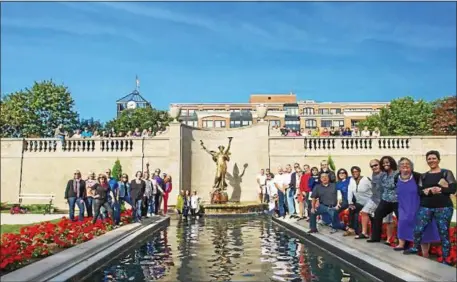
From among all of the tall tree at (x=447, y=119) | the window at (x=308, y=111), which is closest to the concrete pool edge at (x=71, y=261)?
the tall tree at (x=447, y=119)

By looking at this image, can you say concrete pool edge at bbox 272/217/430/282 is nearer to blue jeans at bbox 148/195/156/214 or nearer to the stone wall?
blue jeans at bbox 148/195/156/214

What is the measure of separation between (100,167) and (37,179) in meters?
4.15

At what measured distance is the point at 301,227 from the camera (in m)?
13.0

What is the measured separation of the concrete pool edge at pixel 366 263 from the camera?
619 cm

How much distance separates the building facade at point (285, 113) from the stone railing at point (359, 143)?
144 ft

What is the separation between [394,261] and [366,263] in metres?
0.48

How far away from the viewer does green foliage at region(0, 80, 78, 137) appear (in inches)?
1684

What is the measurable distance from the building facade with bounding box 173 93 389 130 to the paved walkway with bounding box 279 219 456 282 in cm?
6395

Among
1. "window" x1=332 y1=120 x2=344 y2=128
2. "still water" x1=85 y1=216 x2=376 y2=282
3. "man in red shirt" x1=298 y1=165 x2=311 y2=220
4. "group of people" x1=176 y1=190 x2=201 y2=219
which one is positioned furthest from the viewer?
"window" x1=332 y1=120 x2=344 y2=128

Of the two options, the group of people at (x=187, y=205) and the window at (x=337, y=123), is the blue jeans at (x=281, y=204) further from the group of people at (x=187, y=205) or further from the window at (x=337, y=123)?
the window at (x=337, y=123)

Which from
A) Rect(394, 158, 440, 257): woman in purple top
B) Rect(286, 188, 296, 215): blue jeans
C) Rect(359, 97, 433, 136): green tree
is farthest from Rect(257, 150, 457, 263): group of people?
Rect(359, 97, 433, 136): green tree

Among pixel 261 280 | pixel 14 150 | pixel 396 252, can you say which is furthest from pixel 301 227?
pixel 14 150

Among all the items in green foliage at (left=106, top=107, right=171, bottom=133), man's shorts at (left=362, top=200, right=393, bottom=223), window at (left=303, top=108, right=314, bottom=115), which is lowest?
man's shorts at (left=362, top=200, right=393, bottom=223)

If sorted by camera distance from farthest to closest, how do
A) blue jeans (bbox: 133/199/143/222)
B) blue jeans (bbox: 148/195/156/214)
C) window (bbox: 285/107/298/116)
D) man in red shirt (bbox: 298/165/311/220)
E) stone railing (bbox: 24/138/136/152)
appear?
window (bbox: 285/107/298/116) < stone railing (bbox: 24/138/136/152) < blue jeans (bbox: 148/195/156/214) < blue jeans (bbox: 133/199/143/222) < man in red shirt (bbox: 298/165/311/220)
